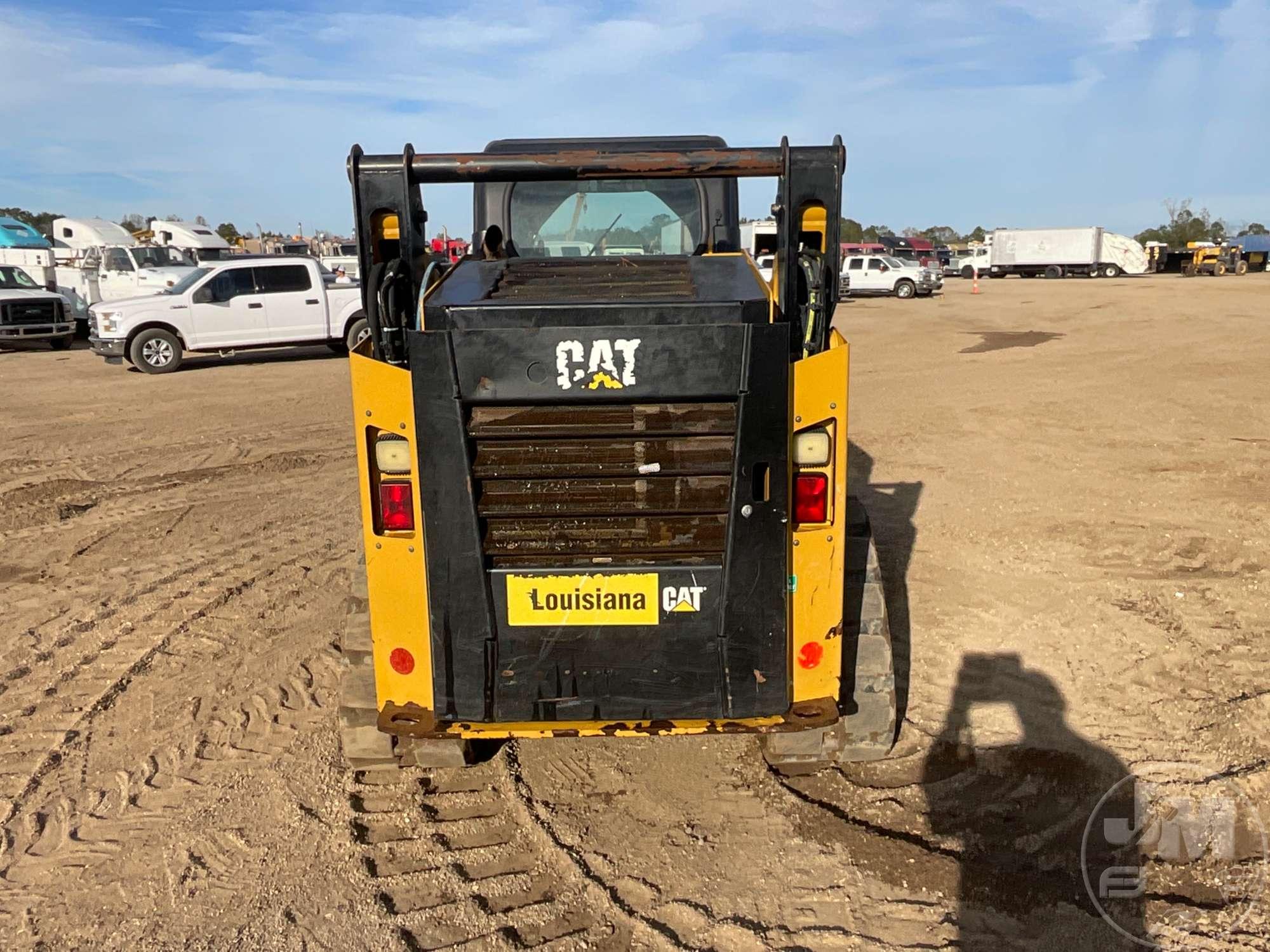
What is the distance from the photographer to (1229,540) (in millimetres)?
6156

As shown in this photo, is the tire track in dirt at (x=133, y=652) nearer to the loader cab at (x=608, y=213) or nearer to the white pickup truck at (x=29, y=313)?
the loader cab at (x=608, y=213)

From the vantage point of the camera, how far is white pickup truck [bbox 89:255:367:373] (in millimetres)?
15945

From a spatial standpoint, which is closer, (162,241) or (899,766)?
(899,766)

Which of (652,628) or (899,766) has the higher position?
(652,628)

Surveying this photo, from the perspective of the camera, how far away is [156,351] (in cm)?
1603

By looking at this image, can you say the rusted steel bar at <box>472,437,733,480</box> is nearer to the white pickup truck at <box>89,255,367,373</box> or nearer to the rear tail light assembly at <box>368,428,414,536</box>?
the rear tail light assembly at <box>368,428,414,536</box>

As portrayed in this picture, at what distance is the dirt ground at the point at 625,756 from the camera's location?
297 centimetres

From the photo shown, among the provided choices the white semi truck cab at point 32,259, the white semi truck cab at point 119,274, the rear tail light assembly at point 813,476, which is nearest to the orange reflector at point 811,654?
the rear tail light assembly at point 813,476

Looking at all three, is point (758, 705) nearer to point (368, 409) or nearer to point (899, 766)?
point (899, 766)

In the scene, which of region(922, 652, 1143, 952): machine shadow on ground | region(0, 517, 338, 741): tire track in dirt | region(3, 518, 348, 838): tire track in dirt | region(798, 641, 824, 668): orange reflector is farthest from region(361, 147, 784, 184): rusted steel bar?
region(0, 517, 338, 741): tire track in dirt

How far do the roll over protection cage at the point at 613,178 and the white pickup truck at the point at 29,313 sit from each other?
1953 cm

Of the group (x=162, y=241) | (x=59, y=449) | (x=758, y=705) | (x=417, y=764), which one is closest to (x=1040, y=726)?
(x=758, y=705)

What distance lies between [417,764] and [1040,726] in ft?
8.21

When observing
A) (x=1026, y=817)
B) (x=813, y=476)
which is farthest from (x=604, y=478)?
(x=1026, y=817)
